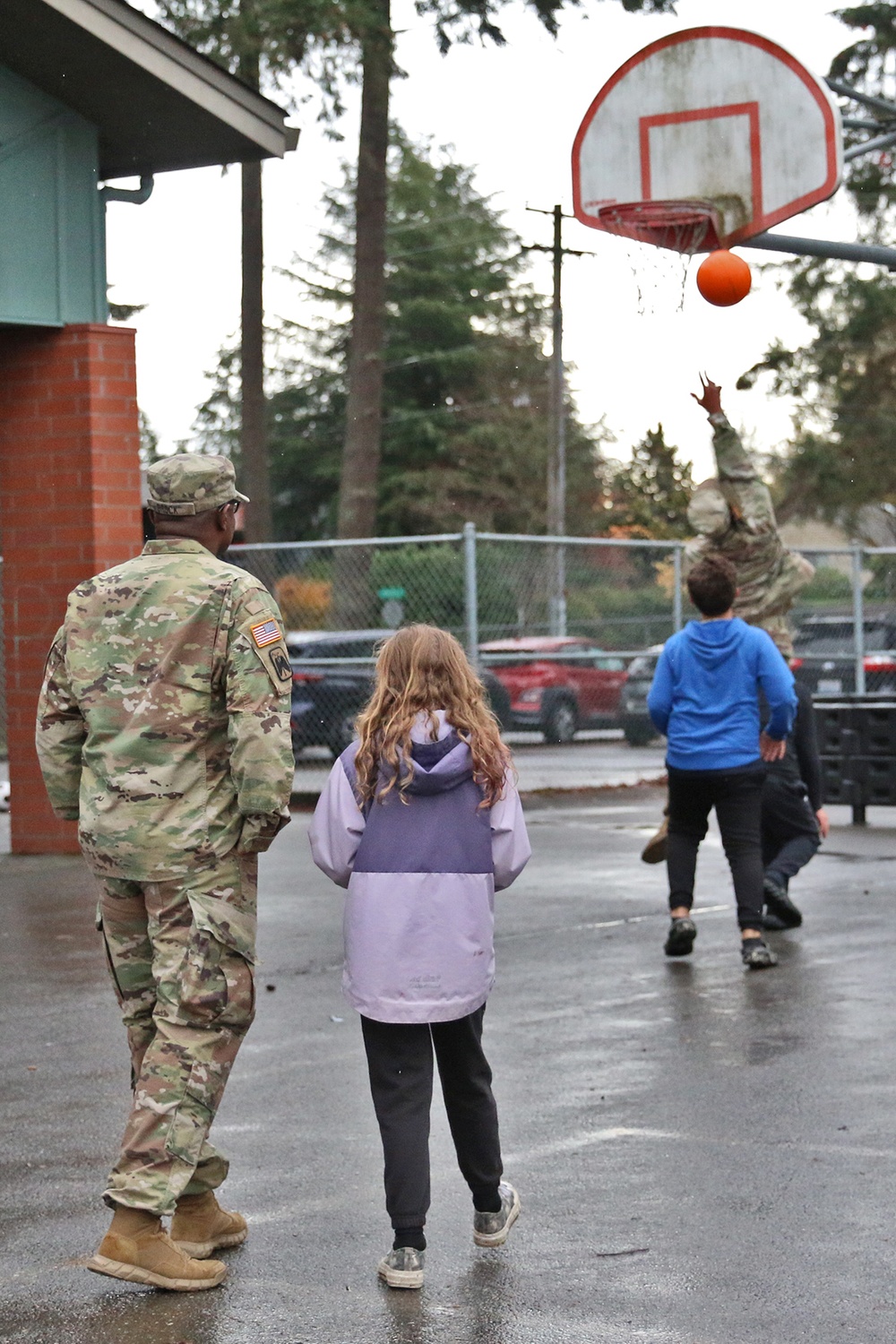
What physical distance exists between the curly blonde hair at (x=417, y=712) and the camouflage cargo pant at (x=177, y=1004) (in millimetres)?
401

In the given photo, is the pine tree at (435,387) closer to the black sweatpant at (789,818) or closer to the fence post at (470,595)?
the fence post at (470,595)

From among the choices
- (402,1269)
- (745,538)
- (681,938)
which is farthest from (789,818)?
(402,1269)

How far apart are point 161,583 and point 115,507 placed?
735 centimetres

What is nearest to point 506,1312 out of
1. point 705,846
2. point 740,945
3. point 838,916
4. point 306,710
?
point 740,945

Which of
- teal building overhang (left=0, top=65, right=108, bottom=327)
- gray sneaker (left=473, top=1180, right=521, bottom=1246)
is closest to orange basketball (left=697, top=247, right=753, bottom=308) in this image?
teal building overhang (left=0, top=65, right=108, bottom=327)

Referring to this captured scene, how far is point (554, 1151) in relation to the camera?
5410mm

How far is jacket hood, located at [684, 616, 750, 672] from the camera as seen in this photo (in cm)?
827

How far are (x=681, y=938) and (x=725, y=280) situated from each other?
4.03 m

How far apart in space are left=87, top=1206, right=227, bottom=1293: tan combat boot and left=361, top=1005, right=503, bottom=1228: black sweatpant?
1.60 ft

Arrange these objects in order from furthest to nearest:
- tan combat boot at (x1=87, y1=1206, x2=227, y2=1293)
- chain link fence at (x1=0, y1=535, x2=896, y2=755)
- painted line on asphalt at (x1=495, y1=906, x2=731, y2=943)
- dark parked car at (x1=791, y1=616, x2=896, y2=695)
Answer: dark parked car at (x1=791, y1=616, x2=896, y2=695), chain link fence at (x1=0, y1=535, x2=896, y2=755), painted line on asphalt at (x1=495, y1=906, x2=731, y2=943), tan combat boot at (x1=87, y1=1206, x2=227, y2=1293)

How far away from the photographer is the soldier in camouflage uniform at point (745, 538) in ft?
31.4

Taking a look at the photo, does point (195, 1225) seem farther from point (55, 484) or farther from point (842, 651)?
point (842, 651)

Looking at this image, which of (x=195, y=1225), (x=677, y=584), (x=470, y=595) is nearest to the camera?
(x=195, y=1225)

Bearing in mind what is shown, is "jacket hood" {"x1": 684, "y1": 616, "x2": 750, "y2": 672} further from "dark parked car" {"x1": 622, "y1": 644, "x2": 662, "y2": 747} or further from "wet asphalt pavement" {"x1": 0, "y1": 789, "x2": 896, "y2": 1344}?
"dark parked car" {"x1": 622, "y1": 644, "x2": 662, "y2": 747}
